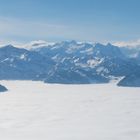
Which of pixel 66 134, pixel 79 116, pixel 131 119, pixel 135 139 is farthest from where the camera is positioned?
pixel 79 116

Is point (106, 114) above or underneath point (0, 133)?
above

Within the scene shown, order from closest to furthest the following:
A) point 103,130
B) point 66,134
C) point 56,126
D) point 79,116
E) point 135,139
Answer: point 135,139 → point 66,134 → point 103,130 → point 56,126 → point 79,116

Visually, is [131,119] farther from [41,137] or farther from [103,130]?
[41,137]

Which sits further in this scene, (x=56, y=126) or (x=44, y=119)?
(x=44, y=119)

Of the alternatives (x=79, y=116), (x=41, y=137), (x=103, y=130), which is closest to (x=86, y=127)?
(x=103, y=130)

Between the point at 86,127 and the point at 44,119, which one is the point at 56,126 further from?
the point at 44,119

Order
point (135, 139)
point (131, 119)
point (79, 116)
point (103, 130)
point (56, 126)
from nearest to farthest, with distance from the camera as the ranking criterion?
point (135, 139) → point (103, 130) → point (56, 126) → point (131, 119) → point (79, 116)

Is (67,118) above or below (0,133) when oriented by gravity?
above

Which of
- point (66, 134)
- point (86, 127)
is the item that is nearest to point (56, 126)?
point (86, 127)

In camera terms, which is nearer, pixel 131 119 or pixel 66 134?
pixel 66 134
